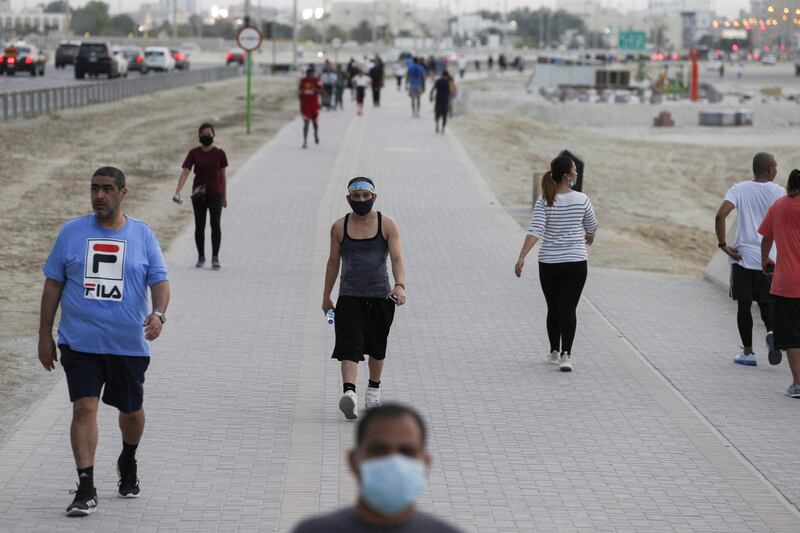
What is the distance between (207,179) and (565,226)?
492cm

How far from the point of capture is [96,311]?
6.36 meters

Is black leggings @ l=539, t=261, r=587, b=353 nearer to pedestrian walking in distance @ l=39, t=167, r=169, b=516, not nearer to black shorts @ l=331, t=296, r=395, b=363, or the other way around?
black shorts @ l=331, t=296, r=395, b=363

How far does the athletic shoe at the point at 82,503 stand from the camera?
21.0 ft

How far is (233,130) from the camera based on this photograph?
3688 cm

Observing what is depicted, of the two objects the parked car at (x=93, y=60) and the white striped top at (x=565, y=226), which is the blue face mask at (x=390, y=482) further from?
the parked car at (x=93, y=60)

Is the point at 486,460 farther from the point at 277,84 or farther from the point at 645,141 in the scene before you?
the point at 277,84

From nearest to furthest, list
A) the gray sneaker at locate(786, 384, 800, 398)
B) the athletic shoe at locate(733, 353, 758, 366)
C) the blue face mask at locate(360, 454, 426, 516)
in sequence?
1. the blue face mask at locate(360, 454, 426, 516)
2. the gray sneaker at locate(786, 384, 800, 398)
3. the athletic shoe at locate(733, 353, 758, 366)

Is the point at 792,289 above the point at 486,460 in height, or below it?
above

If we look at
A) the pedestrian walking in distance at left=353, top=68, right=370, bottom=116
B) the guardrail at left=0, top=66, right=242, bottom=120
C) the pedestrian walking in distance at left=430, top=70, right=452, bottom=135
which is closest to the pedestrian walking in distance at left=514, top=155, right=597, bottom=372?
the pedestrian walking in distance at left=430, top=70, right=452, bottom=135

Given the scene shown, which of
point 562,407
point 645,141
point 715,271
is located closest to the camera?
point 562,407

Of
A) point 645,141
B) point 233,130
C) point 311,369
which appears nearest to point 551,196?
point 311,369

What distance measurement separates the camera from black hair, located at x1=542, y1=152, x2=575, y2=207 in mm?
9836

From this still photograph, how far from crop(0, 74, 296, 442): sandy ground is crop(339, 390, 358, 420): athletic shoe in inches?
77.6

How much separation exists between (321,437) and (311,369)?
185 centimetres
